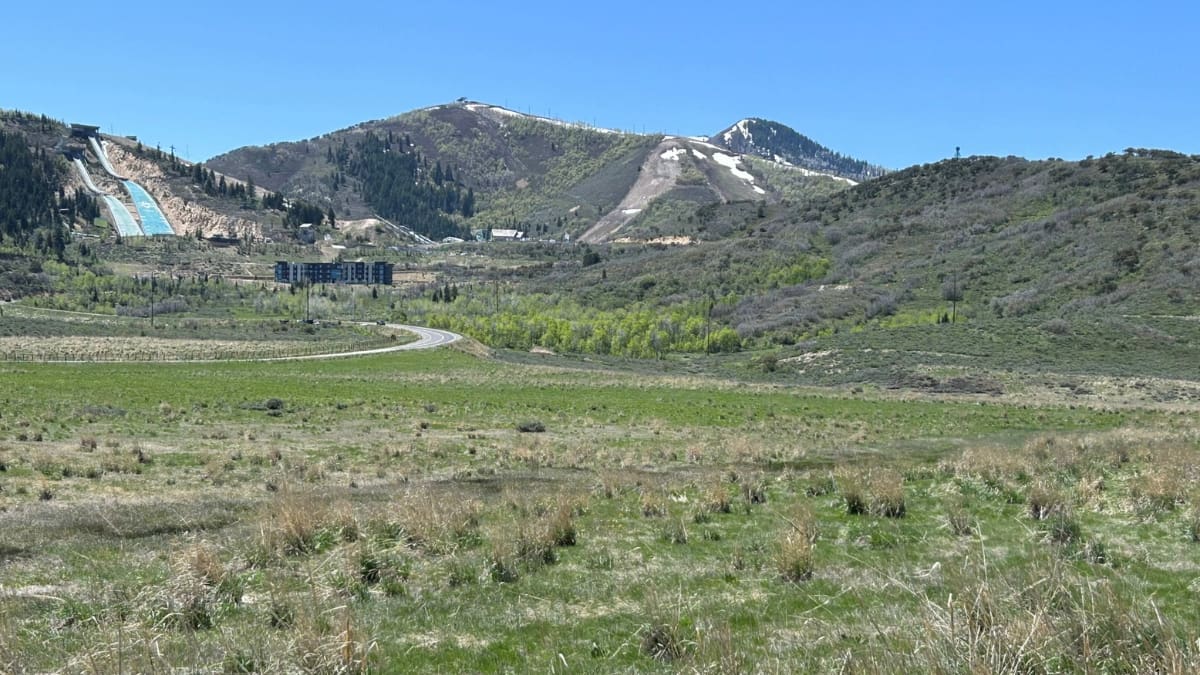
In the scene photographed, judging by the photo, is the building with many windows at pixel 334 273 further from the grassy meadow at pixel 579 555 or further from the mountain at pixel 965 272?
the grassy meadow at pixel 579 555

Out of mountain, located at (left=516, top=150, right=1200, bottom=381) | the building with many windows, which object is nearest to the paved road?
mountain, located at (left=516, top=150, right=1200, bottom=381)

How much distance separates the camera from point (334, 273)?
→ 170 meters

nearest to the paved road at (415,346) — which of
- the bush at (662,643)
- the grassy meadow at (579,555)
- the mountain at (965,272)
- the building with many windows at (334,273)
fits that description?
the mountain at (965,272)

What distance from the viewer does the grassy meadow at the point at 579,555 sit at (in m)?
6.62

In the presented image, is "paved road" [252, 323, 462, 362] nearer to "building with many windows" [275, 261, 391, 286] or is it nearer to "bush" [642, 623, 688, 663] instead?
"building with many windows" [275, 261, 391, 286]

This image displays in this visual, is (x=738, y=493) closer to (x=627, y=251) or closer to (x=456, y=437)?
(x=456, y=437)

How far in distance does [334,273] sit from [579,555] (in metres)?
167

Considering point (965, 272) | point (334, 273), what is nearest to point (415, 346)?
point (965, 272)

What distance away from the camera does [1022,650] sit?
549 cm

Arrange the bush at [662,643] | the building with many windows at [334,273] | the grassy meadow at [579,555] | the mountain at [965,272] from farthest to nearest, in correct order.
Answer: the building with many windows at [334,273] → the mountain at [965,272] → the bush at [662,643] → the grassy meadow at [579,555]

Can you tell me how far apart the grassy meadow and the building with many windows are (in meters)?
145

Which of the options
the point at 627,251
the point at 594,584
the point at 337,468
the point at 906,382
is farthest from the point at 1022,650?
the point at 627,251

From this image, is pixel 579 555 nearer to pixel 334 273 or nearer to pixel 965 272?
pixel 965 272

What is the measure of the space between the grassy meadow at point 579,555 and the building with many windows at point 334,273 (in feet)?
476
